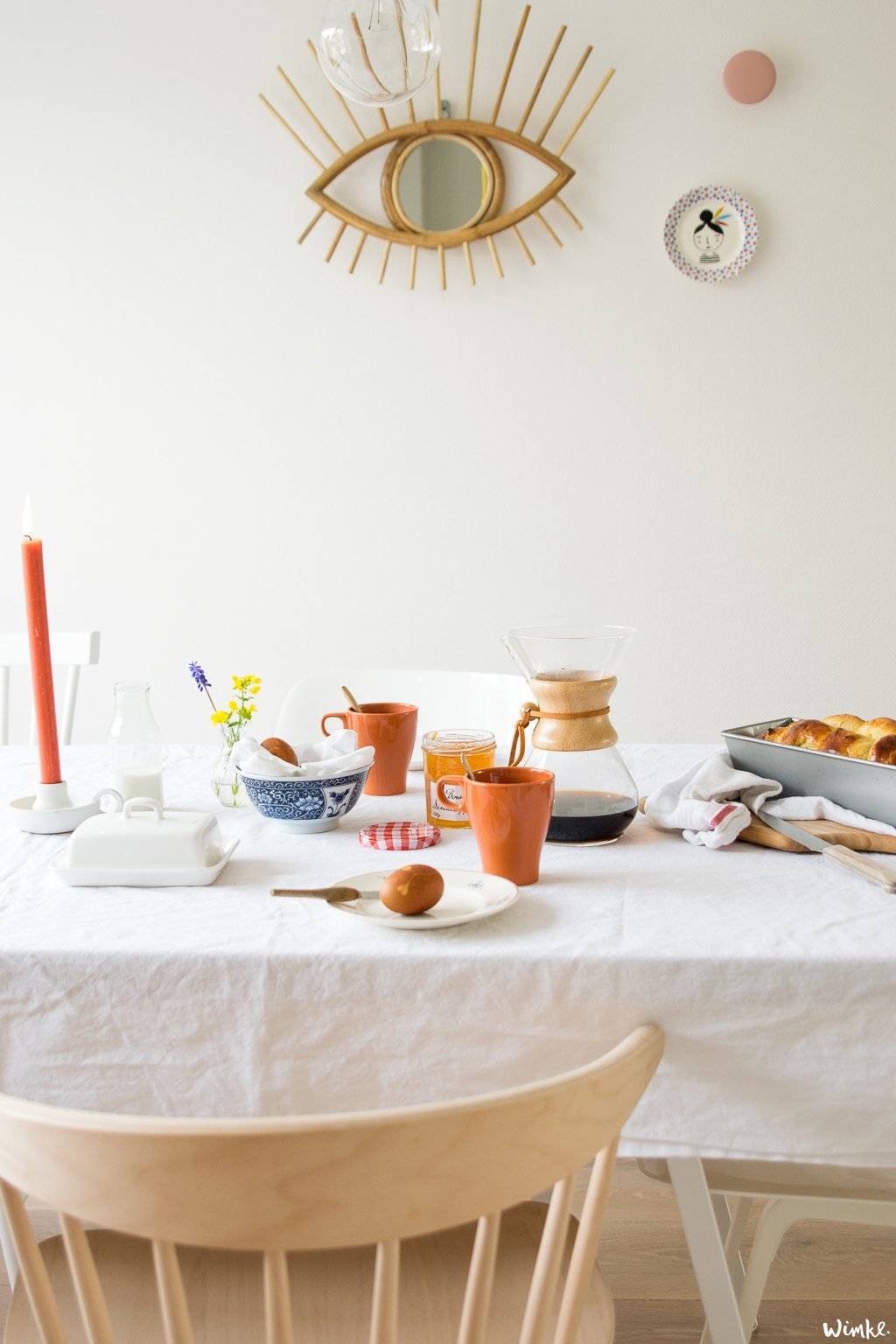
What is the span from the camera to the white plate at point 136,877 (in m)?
0.99

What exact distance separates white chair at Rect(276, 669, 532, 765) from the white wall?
0.88m

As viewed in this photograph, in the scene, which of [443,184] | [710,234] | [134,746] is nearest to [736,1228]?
[134,746]

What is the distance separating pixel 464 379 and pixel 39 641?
1760mm

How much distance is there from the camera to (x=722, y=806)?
Answer: 108cm

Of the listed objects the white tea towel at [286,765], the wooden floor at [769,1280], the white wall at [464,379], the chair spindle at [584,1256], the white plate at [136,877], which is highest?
the white wall at [464,379]

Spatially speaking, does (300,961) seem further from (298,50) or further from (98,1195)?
(298,50)

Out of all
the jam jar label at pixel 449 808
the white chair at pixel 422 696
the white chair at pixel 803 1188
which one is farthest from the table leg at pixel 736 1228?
the white chair at pixel 422 696

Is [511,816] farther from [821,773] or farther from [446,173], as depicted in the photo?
[446,173]

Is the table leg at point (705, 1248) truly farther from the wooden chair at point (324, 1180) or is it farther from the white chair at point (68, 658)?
the white chair at point (68, 658)

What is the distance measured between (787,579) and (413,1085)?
211 centimetres

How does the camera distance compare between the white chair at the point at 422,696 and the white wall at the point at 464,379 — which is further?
the white wall at the point at 464,379

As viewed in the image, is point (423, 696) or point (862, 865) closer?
point (862, 865)

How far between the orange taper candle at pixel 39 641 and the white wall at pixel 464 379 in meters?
1.64

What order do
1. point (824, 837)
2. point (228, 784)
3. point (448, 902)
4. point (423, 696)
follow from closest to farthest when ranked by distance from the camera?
1. point (448, 902)
2. point (824, 837)
3. point (228, 784)
4. point (423, 696)
